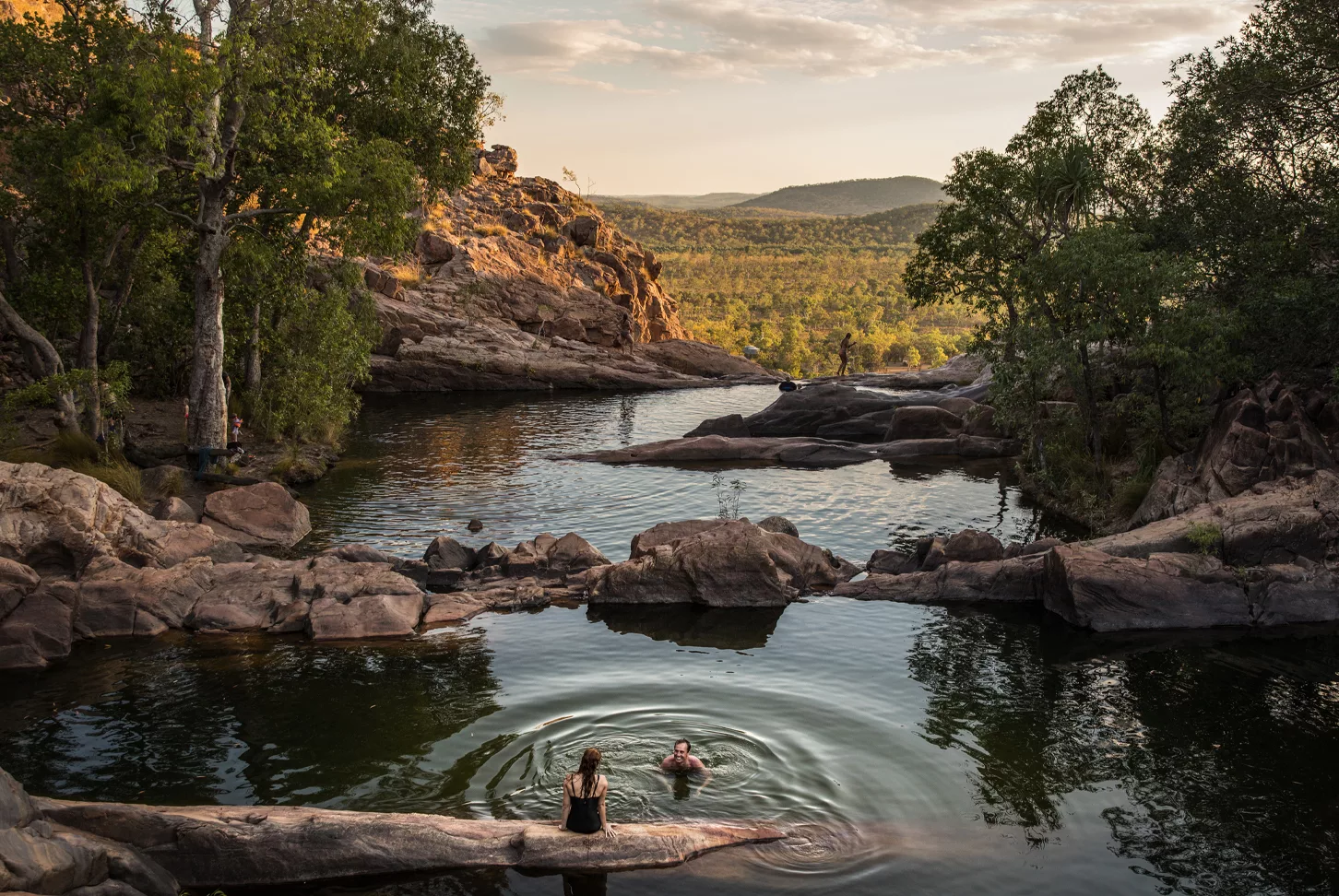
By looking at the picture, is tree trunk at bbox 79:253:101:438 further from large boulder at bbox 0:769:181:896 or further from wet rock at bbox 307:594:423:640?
large boulder at bbox 0:769:181:896

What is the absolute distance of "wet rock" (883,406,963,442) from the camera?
45.7 meters

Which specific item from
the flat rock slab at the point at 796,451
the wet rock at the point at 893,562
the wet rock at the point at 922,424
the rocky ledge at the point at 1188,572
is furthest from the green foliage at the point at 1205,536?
the wet rock at the point at 922,424

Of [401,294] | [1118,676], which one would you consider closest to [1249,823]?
[1118,676]

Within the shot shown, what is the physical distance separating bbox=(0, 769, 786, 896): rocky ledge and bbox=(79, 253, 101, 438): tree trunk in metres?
20.9

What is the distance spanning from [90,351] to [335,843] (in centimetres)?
2396

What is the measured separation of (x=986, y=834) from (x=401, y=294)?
6864cm

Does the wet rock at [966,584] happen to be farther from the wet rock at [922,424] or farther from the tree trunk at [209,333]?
the wet rock at [922,424]

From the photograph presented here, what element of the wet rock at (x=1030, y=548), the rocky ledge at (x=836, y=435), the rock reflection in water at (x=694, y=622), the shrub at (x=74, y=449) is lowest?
the rock reflection in water at (x=694, y=622)

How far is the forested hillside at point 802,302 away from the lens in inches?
4392

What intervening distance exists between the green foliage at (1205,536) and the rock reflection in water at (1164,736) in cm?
221

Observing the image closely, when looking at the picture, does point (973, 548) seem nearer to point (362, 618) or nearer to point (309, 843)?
point (362, 618)

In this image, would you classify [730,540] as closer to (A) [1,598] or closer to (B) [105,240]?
(A) [1,598]

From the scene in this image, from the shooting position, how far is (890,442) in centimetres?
4481

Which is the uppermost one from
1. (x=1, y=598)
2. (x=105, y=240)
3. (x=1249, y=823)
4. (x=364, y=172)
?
(x=364, y=172)
